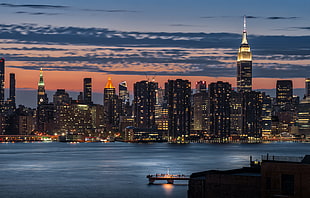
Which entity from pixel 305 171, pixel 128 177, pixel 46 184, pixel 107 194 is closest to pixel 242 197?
pixel 305 171

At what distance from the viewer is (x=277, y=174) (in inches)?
1657

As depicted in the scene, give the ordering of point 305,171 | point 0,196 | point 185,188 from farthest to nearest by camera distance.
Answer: point 185,188, point 0,196, point 305,171

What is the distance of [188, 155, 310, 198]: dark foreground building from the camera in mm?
41031

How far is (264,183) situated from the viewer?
43.0 m

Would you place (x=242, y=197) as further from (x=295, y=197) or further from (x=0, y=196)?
(x=0, y=196)

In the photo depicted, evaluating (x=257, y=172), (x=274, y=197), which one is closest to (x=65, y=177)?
(x=257, y=172)

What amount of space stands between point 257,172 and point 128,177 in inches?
2405

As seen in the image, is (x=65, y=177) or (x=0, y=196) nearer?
(x=0, y=196)

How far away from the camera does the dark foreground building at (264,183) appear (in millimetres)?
41031

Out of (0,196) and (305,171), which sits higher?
(305,171)

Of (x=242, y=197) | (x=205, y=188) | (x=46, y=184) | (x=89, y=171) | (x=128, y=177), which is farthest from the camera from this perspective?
(x=89, y=171)

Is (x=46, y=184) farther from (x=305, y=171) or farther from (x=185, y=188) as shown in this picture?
(x=305, y=171)

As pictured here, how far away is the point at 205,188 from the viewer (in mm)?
47281

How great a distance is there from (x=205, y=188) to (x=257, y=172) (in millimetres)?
5125
